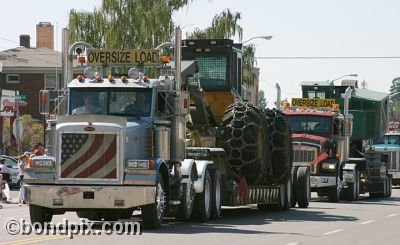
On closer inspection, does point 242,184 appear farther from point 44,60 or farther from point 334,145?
point 44,60

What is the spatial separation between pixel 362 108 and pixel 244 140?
15.7 meters

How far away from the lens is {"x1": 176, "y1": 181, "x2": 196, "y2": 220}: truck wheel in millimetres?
21734

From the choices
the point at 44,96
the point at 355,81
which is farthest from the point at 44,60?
the point at 44,96

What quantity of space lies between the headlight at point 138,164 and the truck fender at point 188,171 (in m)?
2.27

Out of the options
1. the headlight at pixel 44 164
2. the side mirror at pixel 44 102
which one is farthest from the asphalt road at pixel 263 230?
the side mirror at pixel 44 102

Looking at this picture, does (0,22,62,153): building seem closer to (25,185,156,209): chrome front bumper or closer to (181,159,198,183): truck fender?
(181,159,198,183): truck fender

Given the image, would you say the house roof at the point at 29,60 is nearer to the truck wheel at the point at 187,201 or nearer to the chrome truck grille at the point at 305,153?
the chrome truck grille at the point at 305,153

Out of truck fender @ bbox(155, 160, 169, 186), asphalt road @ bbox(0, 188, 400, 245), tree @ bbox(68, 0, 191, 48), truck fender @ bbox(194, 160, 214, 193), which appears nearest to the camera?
asphalt road @ bbox(0, 188, 400, 245)

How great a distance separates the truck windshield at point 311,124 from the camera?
34.9 meters

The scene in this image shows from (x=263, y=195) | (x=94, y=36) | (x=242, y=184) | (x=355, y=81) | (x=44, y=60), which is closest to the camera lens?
(x=242, y=184)

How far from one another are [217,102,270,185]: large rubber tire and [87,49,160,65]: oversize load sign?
4.28 metres

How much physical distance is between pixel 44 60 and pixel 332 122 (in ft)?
159

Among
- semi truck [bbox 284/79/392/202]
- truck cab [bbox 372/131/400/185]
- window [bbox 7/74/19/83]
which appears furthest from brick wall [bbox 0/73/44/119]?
semi truck [bbox 284/79/392/202]

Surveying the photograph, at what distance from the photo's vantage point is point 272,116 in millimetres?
27500
